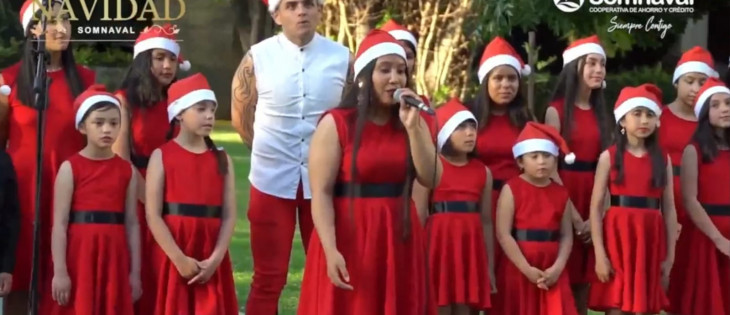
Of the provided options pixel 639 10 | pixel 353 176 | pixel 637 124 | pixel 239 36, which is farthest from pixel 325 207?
pixel 239 36

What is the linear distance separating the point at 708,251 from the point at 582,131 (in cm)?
90

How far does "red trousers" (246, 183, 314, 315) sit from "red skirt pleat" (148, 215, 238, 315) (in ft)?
0.75

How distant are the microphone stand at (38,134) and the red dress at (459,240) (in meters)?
1.87

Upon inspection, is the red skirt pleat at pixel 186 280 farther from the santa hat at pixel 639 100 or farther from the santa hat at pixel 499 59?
the santa hat at pixel 639 100

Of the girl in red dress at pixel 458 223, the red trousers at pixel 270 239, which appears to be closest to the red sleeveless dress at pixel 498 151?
the girl in red dress at pixel 458 223

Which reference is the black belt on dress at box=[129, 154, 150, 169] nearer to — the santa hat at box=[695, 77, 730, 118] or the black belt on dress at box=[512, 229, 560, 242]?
the black belt on dress at box=[512, 229, 560, 242]

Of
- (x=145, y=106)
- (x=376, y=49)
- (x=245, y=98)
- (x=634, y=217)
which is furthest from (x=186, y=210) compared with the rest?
(x=634, y=217)

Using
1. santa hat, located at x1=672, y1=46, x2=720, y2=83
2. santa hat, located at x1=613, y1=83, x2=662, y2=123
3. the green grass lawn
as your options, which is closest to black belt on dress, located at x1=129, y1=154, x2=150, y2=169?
the green grass lawn

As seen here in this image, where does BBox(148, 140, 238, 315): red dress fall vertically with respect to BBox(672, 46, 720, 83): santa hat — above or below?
below

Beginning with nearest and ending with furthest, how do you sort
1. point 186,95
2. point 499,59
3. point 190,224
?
point 190,224 → point 186,95 → point 499,59

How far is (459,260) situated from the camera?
21.4 ft

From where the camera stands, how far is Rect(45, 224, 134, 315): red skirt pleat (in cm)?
586

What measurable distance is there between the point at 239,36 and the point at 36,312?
63.0 ft

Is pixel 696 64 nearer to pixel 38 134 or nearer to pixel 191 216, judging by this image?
pixel 191 216
